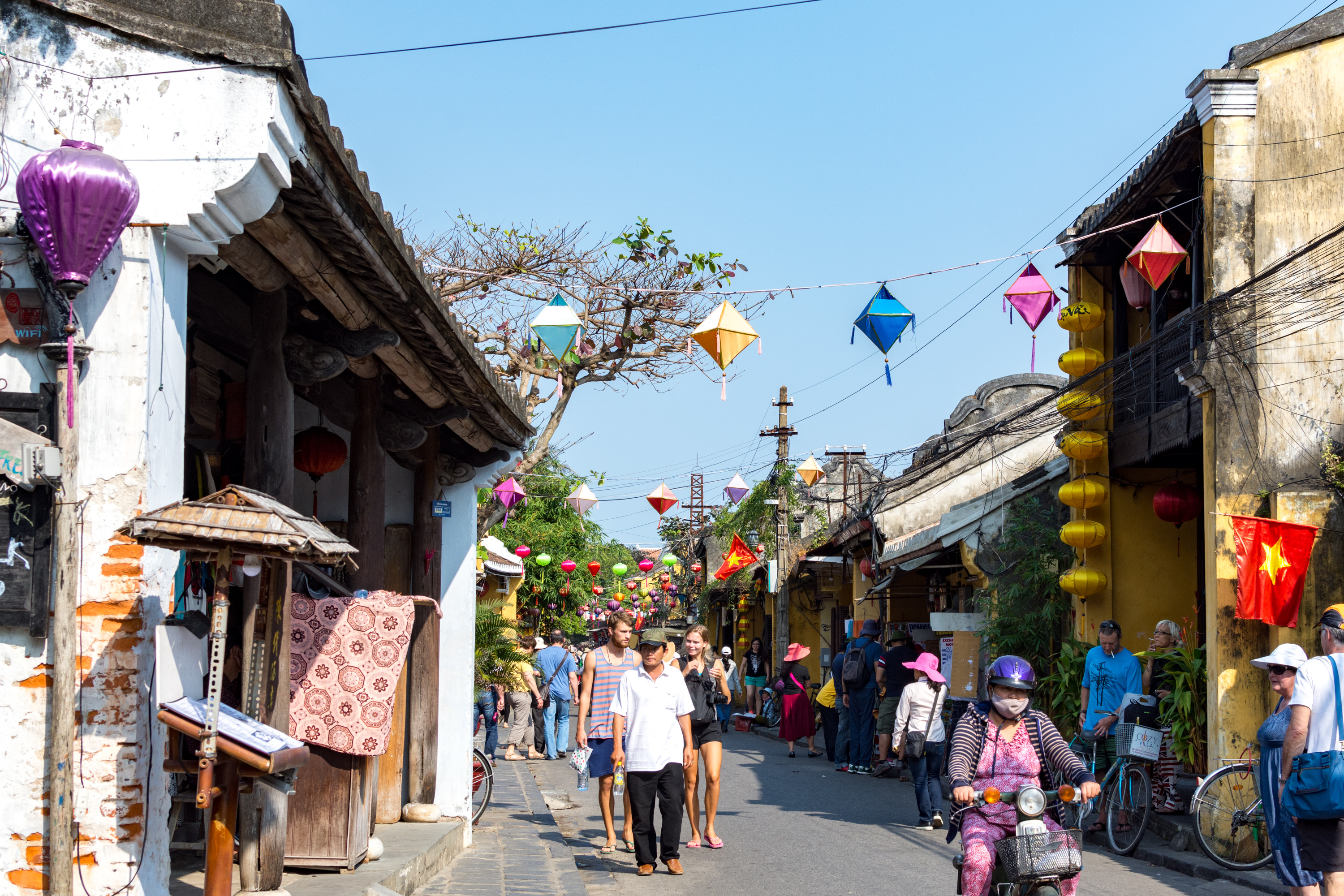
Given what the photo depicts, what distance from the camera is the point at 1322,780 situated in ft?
21.4

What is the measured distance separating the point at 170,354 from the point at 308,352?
1.80m

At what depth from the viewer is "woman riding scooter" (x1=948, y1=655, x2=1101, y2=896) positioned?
5867 mm

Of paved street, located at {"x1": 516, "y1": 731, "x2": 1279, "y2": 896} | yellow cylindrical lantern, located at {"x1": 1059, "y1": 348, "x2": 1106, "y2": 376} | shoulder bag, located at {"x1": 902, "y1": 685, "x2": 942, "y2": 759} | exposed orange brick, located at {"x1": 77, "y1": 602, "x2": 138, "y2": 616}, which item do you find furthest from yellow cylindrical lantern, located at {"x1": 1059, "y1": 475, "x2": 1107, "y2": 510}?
exposed orange brick, located at {"x1": 77, "y1": 602, "x2": 138, "y2": 616}

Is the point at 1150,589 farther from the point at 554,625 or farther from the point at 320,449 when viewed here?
the point at 554,625

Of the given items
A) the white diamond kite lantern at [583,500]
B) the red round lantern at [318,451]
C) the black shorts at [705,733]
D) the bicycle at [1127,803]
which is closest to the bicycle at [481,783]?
the black shorts at [705,733]

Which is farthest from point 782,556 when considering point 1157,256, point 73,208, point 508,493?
point 73,208

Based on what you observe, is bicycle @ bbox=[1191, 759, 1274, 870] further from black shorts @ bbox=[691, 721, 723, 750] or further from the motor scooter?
the motor scooter

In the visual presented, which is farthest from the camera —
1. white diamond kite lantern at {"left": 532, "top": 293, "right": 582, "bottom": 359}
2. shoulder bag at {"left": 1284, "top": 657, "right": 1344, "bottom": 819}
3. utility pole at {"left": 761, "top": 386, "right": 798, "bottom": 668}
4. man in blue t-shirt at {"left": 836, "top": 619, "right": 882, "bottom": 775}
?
utility pole at {"left": 761, "top": 386, "right": 798, "bottom": 668}

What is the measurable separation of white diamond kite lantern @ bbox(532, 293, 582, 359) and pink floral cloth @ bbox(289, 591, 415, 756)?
207 inches

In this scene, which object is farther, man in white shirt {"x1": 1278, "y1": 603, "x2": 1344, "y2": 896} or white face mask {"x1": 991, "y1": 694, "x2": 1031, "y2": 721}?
man in white shirt {"x1": 1278, "y1": 603, "x2": 1344, "y2": 896}

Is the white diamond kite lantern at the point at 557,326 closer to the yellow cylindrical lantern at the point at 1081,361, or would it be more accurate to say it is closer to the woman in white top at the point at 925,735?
the woman in white top at the point at 925,735

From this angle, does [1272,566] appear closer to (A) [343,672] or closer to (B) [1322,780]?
(B) [1322,780]

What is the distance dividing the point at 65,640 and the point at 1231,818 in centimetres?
826

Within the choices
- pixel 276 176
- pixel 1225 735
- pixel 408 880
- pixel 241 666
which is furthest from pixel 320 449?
pixel 1225 735
